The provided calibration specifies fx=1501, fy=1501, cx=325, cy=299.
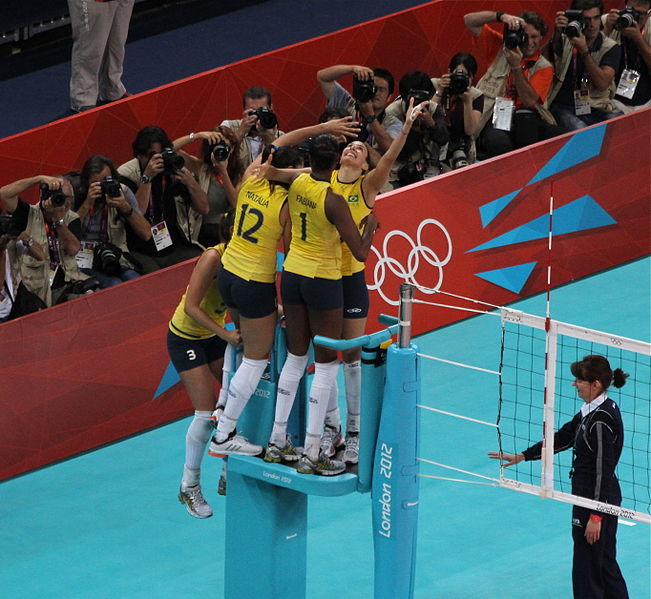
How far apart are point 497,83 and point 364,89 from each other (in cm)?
164

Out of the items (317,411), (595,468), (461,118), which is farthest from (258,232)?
(461,118)

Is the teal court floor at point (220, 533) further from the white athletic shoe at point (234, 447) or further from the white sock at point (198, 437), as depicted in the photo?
the white athletic shoe at point (234, 447)

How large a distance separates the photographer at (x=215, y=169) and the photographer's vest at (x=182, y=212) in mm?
155

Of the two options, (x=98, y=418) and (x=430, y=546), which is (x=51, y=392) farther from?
(x=430, y=546)

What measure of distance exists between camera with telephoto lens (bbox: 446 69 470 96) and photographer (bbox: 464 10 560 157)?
64 cm

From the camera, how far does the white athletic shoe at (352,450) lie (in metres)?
8.76

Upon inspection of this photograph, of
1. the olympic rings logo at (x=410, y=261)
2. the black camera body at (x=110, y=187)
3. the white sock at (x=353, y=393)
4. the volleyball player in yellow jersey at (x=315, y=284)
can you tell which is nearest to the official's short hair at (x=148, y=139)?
the black camera body at (x=110, y=187)

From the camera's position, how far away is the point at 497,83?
1433 cm

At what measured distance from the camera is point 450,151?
13922 mm

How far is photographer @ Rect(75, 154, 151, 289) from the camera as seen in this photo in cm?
1221

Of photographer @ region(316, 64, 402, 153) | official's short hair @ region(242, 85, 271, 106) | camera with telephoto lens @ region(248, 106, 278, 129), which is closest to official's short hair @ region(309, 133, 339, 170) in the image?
camera with telephoto lens @ region(248, 106, 278, 129)

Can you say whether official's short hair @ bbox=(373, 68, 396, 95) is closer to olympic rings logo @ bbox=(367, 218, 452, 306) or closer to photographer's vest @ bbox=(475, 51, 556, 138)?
photographer's vest @ bbox=(475, 51, 556, 138)

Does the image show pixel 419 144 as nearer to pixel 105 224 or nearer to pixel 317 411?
pixel 105 224

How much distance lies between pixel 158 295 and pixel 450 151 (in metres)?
3.57
